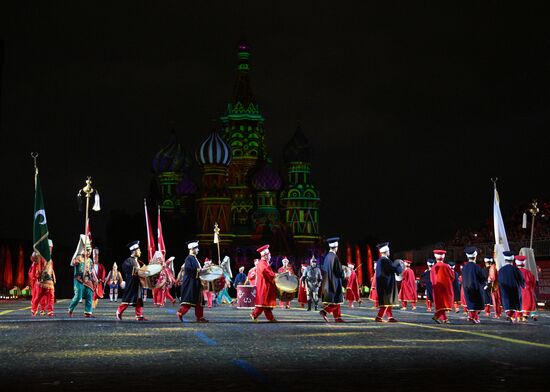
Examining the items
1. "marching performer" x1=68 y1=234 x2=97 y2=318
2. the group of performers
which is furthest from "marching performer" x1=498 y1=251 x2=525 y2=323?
"marching performer" x1=68 y1=234 x2=97 y2=318

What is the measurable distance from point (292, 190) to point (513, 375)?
127 metres

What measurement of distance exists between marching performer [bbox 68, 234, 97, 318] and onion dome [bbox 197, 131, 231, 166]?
337 feet

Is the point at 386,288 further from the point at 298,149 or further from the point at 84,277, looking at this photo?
the point at 298,149

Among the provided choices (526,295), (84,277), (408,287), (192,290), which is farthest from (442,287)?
(408,287)

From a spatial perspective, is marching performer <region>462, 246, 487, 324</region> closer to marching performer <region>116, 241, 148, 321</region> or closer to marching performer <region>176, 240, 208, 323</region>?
marching performer <region>176, 240, 208, 323</region>

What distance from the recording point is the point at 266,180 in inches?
5310

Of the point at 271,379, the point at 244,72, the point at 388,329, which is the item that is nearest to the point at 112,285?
the point at 388,329

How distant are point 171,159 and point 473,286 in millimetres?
120473

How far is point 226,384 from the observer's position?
34.1 ft

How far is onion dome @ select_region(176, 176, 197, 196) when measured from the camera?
13938 cm

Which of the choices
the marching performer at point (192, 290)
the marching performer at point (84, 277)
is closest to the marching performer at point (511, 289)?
the marching performer at point (192, 290)

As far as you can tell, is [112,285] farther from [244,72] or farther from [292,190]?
[244,72]

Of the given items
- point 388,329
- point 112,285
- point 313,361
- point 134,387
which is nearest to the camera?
point 134,387

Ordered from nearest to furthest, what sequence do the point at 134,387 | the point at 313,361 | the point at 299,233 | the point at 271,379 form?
the point at 134,387 → the point at 271,379 → the point at 313,361 → the point at 299,233
